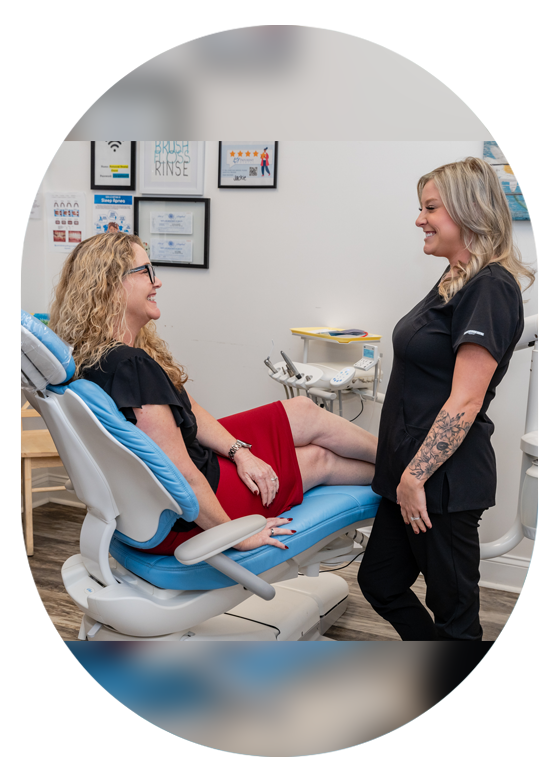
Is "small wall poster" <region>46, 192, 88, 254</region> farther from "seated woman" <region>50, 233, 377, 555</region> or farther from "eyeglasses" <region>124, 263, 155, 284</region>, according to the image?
"eyeglasses" <region>124, 263, 155, 284</region>

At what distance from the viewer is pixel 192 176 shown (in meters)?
1.62

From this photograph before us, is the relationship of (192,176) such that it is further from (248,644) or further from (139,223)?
(248,644)

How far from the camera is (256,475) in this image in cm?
173

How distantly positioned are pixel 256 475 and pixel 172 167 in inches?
30.3

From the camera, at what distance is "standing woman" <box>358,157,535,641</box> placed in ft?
4.98

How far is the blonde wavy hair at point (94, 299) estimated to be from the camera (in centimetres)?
153

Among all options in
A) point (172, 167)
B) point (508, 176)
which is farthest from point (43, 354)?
point (508, 176)

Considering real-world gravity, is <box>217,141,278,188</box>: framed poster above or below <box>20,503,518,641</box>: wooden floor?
above

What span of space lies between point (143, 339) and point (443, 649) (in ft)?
3.51

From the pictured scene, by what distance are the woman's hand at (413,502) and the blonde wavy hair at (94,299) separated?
65 cm

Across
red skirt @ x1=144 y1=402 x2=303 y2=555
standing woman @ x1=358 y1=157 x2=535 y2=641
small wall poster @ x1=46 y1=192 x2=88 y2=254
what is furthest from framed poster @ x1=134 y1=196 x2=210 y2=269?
standing woman @ x1=358 y1=157 x2=535 y2=641

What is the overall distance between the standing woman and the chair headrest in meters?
0.74

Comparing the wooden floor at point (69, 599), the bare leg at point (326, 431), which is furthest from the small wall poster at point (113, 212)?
the wooden floor at point (69, 599)

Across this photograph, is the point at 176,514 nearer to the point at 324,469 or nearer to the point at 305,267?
the point at 324,469
